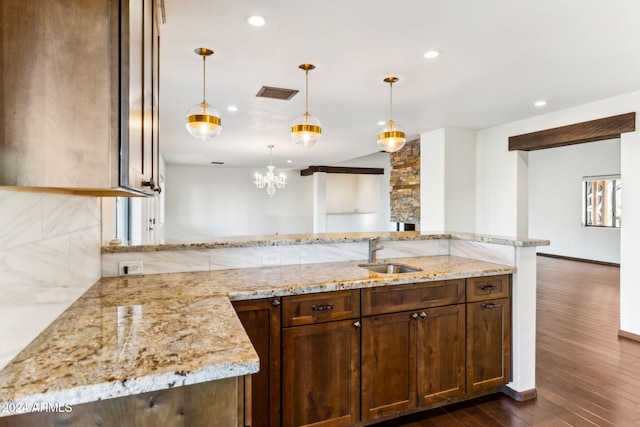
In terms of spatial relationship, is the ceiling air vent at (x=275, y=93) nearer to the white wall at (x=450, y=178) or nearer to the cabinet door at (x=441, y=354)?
the cabinet door at (x=441, y=354)

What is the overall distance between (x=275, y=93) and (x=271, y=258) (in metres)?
1.91

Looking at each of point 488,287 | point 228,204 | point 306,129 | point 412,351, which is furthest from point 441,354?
point 228,204

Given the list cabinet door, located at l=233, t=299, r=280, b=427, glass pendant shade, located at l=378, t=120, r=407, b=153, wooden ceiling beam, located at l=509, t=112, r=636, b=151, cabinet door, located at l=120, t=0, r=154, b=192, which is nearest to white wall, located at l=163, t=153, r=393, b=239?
wooden ceiling beam, located at l=509, t=112, r=636, b=151

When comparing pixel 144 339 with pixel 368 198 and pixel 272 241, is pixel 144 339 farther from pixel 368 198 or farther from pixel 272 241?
pixel 368 198

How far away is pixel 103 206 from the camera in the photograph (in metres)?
2.21

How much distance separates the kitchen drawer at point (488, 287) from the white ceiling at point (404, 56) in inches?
64.6

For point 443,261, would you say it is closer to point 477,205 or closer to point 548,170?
point 477,205

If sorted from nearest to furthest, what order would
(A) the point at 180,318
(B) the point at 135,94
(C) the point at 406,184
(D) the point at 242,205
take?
(B) the point at 135,94, (A) the point at 180,318, (C) the point at 406,184, (D) the point at 242,205

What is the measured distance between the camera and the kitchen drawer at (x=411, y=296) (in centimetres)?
217

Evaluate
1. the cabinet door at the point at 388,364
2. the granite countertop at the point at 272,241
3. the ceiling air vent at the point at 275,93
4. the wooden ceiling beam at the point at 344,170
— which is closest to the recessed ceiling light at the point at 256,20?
the ceiling air vent at the point at 275,93

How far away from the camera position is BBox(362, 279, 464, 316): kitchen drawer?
7.11 feet

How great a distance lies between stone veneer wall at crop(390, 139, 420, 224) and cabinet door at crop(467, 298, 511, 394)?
151 inches

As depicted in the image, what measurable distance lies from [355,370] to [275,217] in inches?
369

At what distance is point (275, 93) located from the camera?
3.75 m
